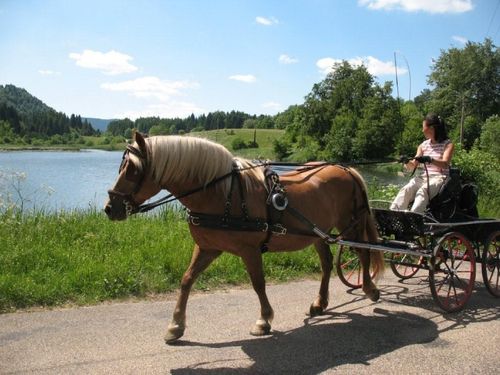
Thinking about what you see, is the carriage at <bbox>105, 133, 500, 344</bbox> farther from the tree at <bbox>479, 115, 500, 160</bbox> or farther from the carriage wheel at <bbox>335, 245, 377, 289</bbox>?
the tree at <bbox>479, 115, 500, 160</bbox>

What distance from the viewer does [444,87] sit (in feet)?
200

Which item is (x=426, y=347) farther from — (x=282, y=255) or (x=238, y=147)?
(x=238, y=147)

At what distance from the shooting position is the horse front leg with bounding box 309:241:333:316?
5.31 m

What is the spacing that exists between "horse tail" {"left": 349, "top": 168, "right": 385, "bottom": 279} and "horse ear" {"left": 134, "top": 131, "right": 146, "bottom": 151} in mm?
2820

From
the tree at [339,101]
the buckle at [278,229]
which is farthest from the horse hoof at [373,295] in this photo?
the tree at [339,101]

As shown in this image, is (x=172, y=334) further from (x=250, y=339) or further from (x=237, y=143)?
(x=237, y=143)

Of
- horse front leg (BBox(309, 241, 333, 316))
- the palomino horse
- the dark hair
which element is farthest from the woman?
the palomino horse

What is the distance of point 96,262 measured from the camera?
6.16 m

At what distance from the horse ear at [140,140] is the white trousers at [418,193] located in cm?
353

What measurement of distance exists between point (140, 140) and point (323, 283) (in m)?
2.80

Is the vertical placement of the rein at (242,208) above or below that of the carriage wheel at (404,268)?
above

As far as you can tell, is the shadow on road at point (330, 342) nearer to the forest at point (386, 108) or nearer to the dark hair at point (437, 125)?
the dark hair at point (437, 125)

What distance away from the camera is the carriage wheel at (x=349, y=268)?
21.0ft

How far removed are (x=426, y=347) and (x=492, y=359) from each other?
0.54 meters
